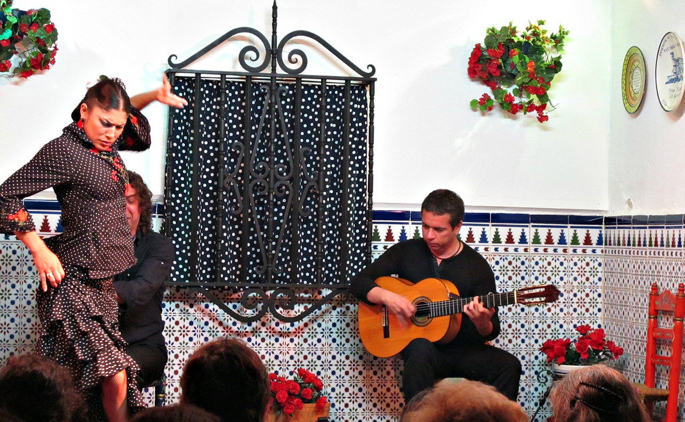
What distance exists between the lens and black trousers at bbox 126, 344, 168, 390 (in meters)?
3.80

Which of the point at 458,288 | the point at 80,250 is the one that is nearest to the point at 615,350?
the point at 458,288

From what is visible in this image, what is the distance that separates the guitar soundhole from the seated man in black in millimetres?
1280

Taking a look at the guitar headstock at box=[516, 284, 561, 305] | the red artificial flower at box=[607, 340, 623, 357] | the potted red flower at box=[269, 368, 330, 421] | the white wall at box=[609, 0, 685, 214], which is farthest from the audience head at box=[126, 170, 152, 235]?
the white wall at box=[609, 0, 685, 214]

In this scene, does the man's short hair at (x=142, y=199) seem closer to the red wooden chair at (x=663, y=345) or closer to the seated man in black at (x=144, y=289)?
the seated man in black at (x=144, y=289)

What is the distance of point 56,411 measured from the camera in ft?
5.90

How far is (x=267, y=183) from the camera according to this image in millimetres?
4730

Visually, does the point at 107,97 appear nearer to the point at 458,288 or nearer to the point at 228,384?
the point at 228,384

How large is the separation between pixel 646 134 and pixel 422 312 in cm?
164

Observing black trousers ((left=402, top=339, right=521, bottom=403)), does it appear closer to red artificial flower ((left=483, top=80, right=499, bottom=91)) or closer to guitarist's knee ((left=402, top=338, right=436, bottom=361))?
guitarist's knee ((left=402, top=338, right=436, bottom=361))

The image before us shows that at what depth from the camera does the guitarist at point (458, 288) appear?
13.3 ft

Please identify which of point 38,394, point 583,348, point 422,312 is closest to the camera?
point 38,394

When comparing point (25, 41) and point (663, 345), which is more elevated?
point (25, 41)

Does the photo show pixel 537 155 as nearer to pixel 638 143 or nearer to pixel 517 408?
pixel 638 143

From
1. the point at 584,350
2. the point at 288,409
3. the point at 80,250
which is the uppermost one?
the point at 80,250
